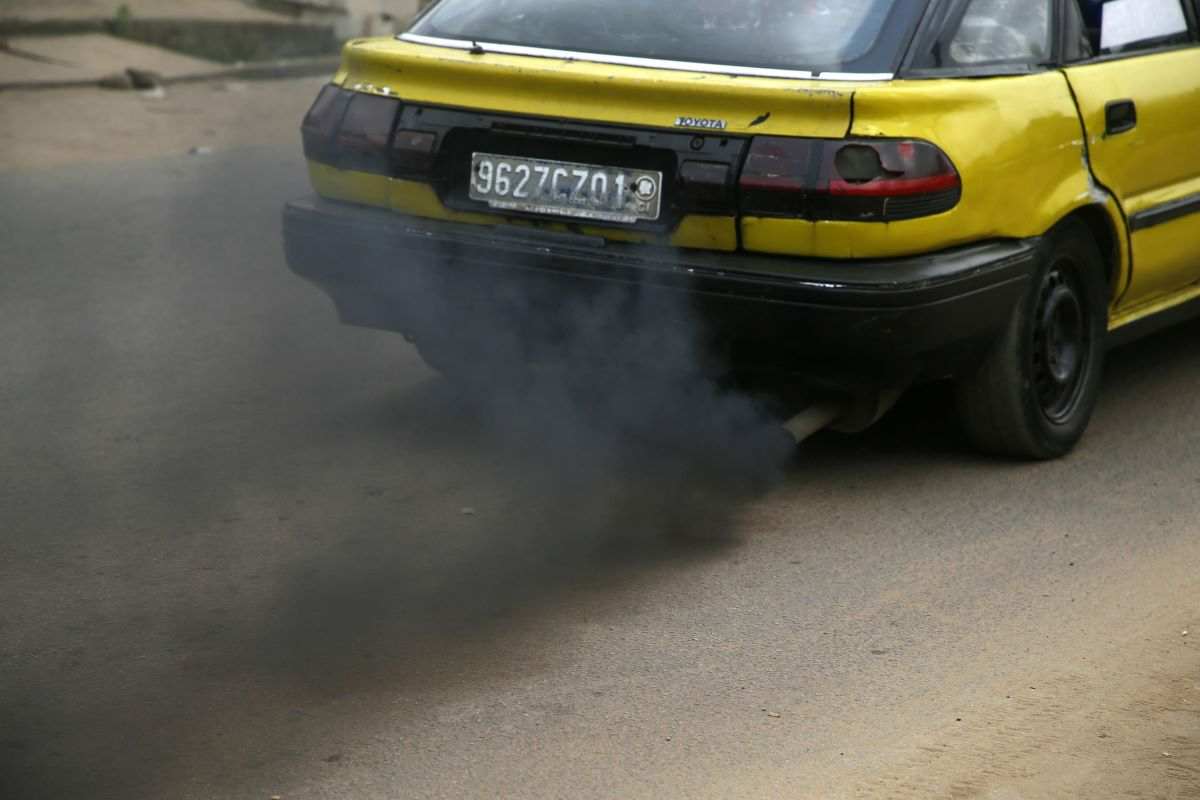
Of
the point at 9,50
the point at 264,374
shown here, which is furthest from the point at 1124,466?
the point at 9,50

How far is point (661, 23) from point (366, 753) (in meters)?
2.33

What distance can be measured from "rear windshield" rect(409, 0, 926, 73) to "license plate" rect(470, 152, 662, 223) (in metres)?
0.38

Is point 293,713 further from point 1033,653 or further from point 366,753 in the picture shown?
point 1033,653

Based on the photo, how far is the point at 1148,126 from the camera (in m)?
5.49

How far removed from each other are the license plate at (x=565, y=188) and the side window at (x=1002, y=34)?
0.87 m

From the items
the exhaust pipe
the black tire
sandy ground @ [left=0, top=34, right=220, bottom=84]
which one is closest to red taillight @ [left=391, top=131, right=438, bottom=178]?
the exhaust pipe

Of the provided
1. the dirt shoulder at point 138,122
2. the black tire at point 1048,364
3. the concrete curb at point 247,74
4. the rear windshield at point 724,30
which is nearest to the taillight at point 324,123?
the rear windshield at point 724,30

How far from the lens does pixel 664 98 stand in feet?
15.6

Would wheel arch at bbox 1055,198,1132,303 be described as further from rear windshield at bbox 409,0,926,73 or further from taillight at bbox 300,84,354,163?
taillight at bbox 300,84,354,163

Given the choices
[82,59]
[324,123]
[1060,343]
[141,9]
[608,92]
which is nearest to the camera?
[608,92]

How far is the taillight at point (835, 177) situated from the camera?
4617 millimetres

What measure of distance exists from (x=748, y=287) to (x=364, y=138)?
1.17m

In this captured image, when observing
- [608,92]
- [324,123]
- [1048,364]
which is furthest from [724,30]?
[1048,364]

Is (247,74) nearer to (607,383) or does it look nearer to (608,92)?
(607,383)
